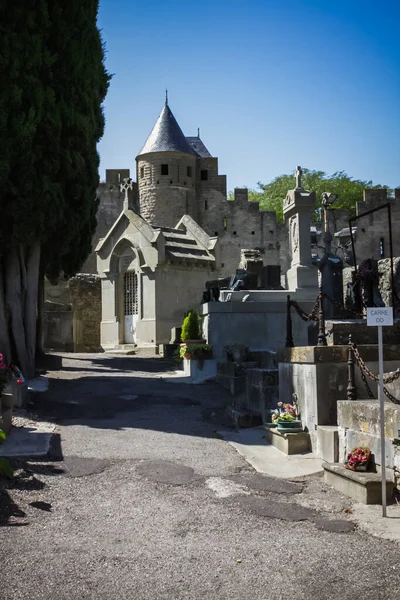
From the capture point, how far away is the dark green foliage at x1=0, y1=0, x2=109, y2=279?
11969 mm

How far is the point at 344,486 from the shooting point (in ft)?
20.2

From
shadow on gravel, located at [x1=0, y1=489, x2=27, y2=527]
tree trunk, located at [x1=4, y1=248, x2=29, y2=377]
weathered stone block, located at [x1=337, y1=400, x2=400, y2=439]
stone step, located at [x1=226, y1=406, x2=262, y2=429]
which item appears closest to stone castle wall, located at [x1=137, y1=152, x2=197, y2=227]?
tree trunk, located at [x1=4, y1=248, x2=29, y2=377]

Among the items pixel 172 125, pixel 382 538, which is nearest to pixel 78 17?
pixel 382 538

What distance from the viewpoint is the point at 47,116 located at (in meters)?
12.5

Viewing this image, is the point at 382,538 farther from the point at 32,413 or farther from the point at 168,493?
the point at 32,413

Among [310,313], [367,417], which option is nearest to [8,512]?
[367,417]

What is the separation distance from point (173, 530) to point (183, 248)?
18.9 m

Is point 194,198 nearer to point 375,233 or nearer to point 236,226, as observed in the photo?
point 236,226

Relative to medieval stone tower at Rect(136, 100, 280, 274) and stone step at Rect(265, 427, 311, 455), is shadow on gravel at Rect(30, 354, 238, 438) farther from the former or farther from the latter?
medieval stone tower at Rect(136, 100, 280, 274)

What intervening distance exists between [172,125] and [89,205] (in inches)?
1002

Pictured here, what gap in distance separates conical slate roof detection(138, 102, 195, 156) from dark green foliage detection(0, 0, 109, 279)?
915 inches

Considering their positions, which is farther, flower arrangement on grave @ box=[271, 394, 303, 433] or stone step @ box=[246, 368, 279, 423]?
stone step @ box=[246, 368, 279, 423]

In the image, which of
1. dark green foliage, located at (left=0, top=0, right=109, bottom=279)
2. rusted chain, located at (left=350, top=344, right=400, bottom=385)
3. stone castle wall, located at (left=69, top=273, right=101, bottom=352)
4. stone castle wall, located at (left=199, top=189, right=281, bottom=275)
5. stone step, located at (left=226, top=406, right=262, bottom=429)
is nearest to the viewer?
rusted chain, located at (left=350, top=344, right=400, bottom=385)

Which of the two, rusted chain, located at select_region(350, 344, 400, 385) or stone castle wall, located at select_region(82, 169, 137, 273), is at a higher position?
stone castle wall, located at select_region(82, 169, 137, 273)
